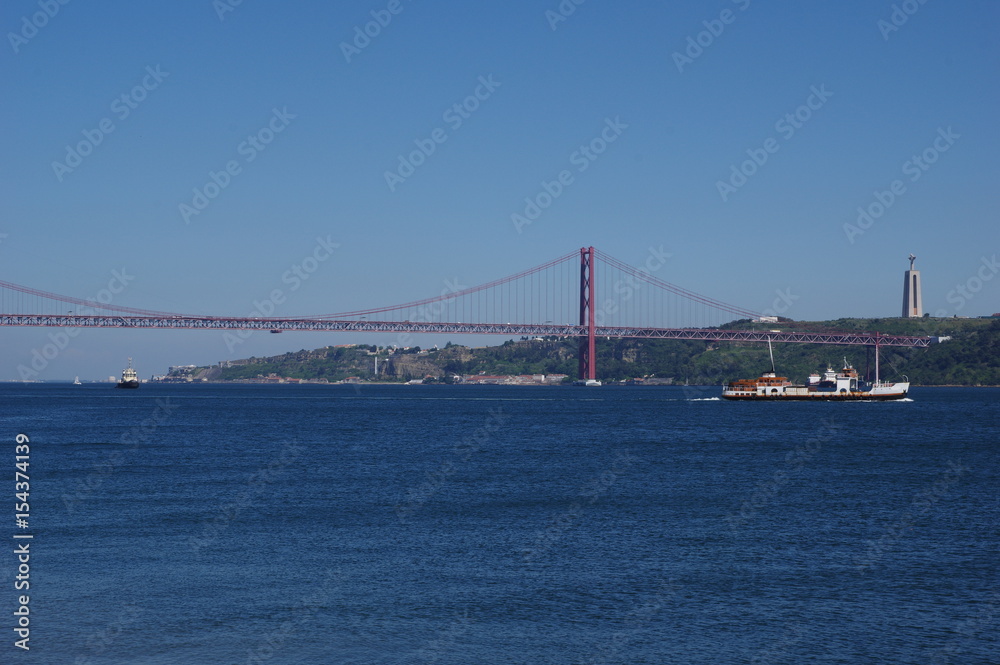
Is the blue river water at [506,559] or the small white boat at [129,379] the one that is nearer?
the blue river water at [506,559]

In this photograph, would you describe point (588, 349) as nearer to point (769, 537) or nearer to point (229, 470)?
point (229, 470)

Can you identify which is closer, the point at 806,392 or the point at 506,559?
the point at 506,559

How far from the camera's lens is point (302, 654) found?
49.0ft

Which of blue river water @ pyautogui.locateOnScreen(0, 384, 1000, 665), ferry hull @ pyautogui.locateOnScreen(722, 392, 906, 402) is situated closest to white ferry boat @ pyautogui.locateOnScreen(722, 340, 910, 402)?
ferry hull @ pyautogui.locateOnScreen(722, 392, 906, 402)

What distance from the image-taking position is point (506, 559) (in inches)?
827

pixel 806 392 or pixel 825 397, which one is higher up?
pixel 806 392

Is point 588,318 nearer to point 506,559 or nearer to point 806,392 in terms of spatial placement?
point 806,392

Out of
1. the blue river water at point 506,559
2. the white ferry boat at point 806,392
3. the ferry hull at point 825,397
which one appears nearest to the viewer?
the blue river water at point 506,559

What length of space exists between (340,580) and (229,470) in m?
20.4

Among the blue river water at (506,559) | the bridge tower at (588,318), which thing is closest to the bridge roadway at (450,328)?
the bridge tower at (588,318)

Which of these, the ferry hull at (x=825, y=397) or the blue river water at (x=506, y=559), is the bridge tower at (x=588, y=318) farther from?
the blue river water at (x=506, y=559)

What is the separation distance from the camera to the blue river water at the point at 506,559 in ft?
51.0

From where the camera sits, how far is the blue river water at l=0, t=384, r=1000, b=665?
51.0 feet

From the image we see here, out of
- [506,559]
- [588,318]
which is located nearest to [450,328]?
[588,318]
